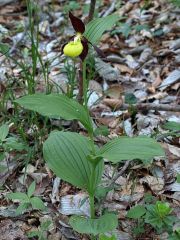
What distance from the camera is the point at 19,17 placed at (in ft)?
13.4

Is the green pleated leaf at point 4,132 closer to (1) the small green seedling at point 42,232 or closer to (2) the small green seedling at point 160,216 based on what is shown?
(1) the small green seedling at point 42,232

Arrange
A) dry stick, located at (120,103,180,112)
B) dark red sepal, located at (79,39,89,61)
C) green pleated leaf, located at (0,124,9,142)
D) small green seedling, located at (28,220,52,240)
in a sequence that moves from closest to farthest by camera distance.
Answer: dark red sepal, located at (79,39,89,61) < small green seedling, located at (28,220,52,240) < green pleated leaf, located at (0,124,9,142) < dry stick, located at (120,103,180,112)

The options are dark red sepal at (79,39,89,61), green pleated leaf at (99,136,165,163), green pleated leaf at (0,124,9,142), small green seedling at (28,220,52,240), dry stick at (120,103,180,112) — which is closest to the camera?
green pleated leaf at (99,136,165,163)

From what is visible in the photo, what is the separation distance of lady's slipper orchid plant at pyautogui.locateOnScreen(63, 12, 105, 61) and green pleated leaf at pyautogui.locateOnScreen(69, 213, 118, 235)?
1.93 feet

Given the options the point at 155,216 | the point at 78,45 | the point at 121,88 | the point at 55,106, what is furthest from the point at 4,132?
the point at 121,88

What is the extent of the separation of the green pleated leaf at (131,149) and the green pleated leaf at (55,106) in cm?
11

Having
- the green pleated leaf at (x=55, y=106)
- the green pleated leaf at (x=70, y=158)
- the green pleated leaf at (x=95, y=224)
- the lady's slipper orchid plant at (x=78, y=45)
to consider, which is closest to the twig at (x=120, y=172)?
the green pleated leaf at (x=70, y=158)

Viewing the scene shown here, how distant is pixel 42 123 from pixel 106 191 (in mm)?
734

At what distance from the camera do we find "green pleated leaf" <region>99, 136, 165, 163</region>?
4.81 feet

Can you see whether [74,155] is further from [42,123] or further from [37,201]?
[42,123]

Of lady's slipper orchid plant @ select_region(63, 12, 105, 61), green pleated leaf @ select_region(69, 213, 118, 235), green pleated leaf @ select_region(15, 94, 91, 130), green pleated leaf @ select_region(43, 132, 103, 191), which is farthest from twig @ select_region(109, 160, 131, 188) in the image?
lady's slipper orchid plant @ select_region(63, 12, 105, 61)

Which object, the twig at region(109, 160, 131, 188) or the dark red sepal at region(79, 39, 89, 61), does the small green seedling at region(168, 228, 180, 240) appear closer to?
the twig at region(109, 160, 131, 188)

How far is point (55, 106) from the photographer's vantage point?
4.98 feet

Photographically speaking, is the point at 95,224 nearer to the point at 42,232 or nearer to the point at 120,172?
the point at 42,232
